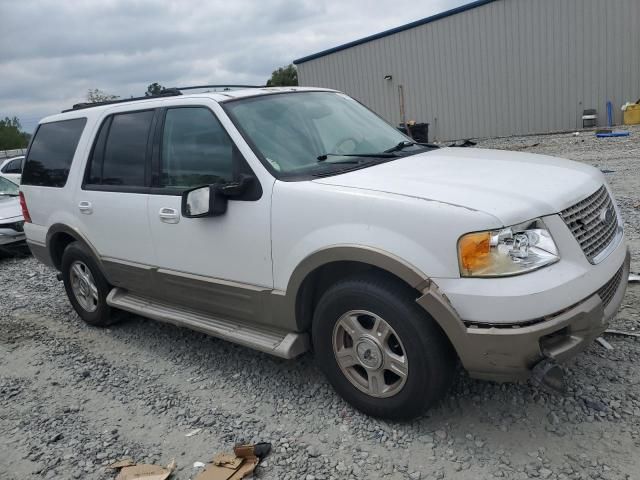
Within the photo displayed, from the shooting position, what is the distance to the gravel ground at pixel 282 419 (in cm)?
281

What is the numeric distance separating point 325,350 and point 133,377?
5.76 feet

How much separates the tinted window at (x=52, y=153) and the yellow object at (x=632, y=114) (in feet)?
58.8

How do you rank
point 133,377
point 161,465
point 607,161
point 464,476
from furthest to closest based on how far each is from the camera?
point 607,161
point 133,377
point 161,465
point 464,476

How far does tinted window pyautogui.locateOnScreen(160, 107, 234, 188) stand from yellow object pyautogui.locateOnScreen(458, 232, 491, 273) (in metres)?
1.64

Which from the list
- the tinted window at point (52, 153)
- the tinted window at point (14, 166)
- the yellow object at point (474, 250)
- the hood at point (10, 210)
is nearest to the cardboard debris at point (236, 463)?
the yellow object at point (474, 250)

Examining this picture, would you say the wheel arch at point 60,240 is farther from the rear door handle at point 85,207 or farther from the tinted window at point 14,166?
the tinted window at point 14,166

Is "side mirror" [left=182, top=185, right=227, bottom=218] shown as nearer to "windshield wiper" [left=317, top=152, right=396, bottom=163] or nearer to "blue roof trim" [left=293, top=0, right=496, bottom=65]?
"windshield wiper" [left=317, top=152, right=396, bottom=163]

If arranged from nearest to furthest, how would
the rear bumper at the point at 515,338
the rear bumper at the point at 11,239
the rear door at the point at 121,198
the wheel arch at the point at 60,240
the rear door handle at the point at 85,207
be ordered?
the rear bumper at the point at 515,338 < the rear door at the point at 121,198 < the rear door handle at the point at 85,207 < the wheel arch at the point at 60,240 < the rear bumper at the point at 11,239

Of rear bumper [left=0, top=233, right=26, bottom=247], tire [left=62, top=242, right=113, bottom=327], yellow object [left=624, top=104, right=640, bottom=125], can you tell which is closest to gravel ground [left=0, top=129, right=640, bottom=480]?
tire [left=62, top=242, right=113, bottom=327]

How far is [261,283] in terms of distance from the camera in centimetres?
346

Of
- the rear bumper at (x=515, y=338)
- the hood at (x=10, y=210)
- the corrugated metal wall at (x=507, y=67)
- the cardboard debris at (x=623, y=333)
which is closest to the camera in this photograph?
the rear bumper at (x=515, y=338)

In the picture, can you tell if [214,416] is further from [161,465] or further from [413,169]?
[413,169]

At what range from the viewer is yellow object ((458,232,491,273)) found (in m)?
2.55

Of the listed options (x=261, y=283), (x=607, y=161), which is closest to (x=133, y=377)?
(x=261, y=283)
